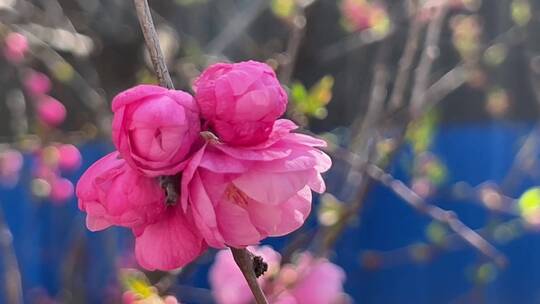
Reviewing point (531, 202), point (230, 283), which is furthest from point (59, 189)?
point (230, 283)

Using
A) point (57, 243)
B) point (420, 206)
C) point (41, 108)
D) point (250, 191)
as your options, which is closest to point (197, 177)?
point (250, 191)

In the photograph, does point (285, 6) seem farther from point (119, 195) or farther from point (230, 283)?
point (119, 195)

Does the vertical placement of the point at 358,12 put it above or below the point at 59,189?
above

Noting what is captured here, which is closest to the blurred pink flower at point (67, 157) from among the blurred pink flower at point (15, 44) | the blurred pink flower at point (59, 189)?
the blurred pink flower at point (59, 189)

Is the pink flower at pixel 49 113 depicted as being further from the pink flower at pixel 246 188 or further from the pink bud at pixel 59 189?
the pink flower at pixel 246 188

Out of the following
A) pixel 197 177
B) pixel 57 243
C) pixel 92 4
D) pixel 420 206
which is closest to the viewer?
pixel 197 177

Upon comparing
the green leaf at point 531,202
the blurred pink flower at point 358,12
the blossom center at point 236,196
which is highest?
the blurred pink flower at point 358,12

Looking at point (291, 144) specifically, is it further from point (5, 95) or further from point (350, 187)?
point (5, 95)
